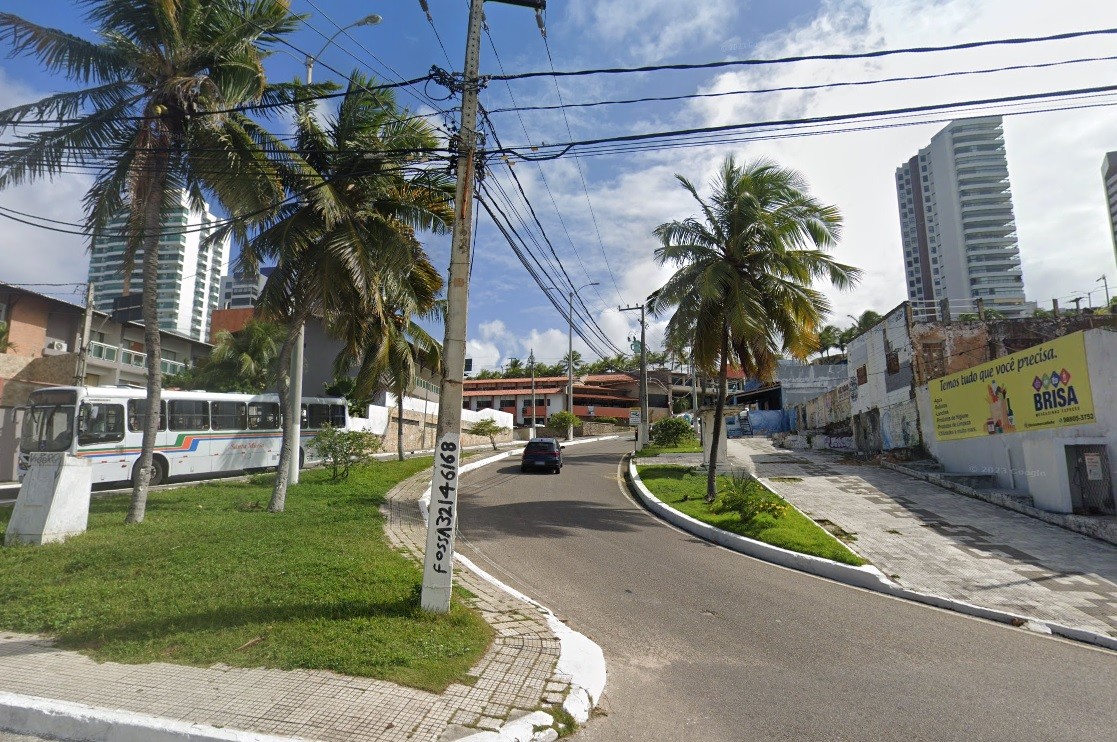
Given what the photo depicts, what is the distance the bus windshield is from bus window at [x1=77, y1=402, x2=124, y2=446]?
21cm

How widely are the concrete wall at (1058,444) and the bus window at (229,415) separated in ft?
70.5

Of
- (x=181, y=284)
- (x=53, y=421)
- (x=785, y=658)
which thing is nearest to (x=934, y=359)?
(x=785, y=658)

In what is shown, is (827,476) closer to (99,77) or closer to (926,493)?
(926,493)

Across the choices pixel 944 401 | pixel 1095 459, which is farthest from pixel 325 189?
pixel 944 401

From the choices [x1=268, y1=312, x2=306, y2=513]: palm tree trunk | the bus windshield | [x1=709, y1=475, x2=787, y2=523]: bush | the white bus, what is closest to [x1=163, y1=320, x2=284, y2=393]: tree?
the white bus

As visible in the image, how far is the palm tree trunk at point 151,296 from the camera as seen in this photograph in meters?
10.8

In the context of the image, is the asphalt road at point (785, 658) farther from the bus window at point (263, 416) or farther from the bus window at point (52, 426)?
the bus window at point (263, 416)

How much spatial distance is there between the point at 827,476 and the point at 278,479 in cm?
1559

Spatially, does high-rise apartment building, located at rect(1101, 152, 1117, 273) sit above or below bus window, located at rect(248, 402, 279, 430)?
above

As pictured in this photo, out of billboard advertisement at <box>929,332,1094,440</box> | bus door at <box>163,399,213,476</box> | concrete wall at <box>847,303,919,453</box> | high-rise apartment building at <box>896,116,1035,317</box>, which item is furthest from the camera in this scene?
high-rise apartment building at <box>896,116,1035,317</box>

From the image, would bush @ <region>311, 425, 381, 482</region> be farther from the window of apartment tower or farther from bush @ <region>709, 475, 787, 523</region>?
the window of apartment tower

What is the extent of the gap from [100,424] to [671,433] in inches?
998

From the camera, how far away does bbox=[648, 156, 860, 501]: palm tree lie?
1616 centimetres

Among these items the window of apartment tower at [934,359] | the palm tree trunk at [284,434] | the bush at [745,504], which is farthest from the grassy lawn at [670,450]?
the palm tree trunk at [284,434]
